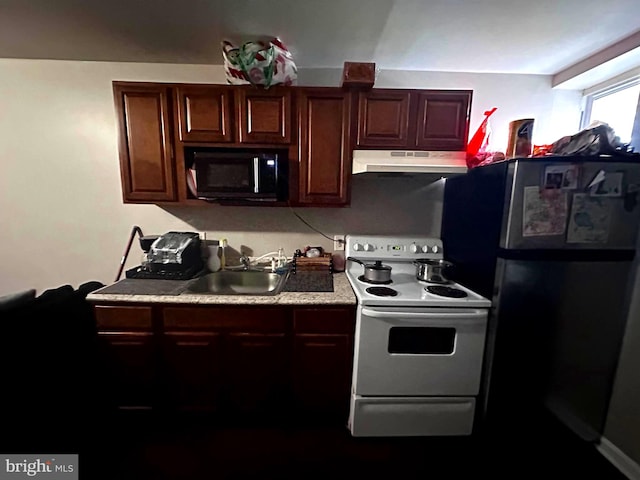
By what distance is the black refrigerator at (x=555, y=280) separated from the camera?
1398mm

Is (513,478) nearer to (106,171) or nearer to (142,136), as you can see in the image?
(142,136)

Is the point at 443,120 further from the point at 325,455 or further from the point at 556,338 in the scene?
the point at 325,455

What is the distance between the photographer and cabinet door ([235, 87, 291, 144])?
180 cm

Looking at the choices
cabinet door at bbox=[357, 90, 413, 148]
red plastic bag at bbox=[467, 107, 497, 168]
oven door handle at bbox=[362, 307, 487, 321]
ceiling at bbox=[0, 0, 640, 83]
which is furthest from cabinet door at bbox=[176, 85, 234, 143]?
red plastic bag at bbox=[467, 107, 497, 168]

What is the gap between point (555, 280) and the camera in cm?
147

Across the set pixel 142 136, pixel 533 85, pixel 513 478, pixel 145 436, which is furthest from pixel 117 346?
pixel 533 85

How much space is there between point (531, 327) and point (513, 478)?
32.0 inches

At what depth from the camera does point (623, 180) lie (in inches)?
55.3

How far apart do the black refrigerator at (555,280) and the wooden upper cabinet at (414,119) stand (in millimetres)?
371

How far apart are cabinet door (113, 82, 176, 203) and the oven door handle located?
154cm

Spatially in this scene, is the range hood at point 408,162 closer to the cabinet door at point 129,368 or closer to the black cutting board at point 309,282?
the black cutting board at point 309,282

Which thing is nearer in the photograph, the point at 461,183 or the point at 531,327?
the point at 531,327

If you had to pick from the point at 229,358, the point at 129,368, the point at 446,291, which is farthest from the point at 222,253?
the point at 446,291

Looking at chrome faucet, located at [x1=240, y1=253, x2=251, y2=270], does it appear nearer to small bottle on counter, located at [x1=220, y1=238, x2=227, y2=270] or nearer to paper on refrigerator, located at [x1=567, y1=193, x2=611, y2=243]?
small bottle on counter, located at [x1=220, y1=238, x2=227, y2=270]
